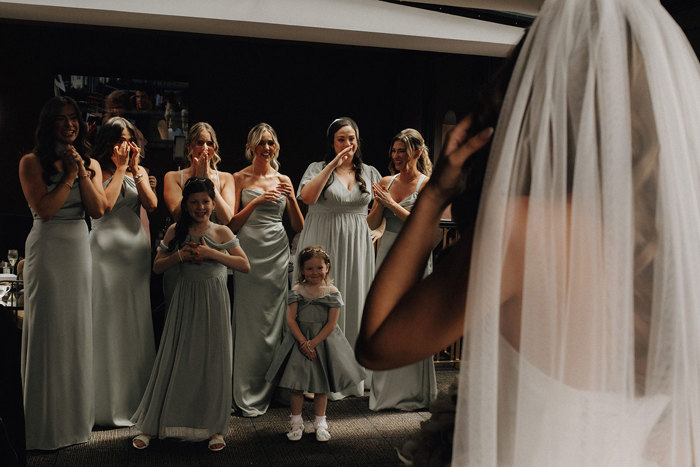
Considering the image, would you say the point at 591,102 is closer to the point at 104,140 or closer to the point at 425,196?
the point at 425,196

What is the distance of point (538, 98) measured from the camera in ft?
2.96

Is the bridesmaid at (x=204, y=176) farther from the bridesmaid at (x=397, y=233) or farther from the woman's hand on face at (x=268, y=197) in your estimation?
the bridesmaid at (x=397, y=233)

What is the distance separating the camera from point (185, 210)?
11.4 feet

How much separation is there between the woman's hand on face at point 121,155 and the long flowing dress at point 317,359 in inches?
45.9

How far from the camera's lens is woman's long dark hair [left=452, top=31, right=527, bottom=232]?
0.93m

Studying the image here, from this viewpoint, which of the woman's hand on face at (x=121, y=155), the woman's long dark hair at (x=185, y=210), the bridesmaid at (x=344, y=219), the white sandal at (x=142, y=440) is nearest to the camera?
the white sandal at (x=142, y=440)

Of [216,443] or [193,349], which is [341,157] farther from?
[216,443]

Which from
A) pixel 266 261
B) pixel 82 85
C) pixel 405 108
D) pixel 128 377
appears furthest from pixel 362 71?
pixel 128 377

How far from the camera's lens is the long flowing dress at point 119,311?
3.68 m

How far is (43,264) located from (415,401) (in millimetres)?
2297

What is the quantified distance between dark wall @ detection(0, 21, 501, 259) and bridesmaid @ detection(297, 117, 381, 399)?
3.16 m

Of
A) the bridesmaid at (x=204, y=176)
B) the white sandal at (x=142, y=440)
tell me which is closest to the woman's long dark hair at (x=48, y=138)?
Answer: the bridesmaid at (x=204, y=176)

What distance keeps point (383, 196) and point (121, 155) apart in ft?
5.09

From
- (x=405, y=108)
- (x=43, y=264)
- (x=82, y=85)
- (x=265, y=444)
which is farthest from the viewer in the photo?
(x=405, y=108)
